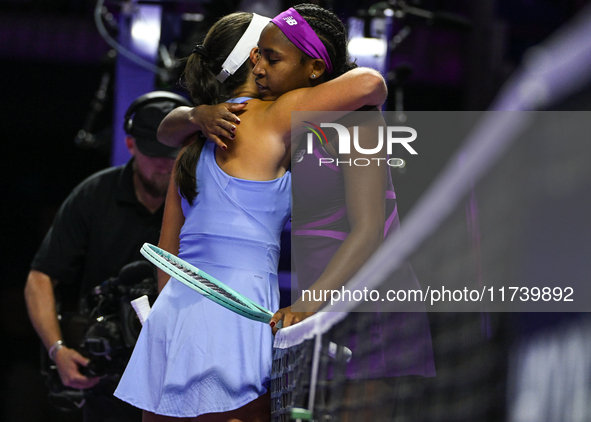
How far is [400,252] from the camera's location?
104 centimetres

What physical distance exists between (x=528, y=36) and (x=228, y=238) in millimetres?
6832

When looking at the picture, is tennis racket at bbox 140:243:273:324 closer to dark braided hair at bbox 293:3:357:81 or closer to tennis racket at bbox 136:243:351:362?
tennis racket at bbox 136:243:351:362

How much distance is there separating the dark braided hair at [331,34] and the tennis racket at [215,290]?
1.64 feet

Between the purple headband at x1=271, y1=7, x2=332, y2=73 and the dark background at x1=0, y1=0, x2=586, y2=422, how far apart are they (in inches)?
175

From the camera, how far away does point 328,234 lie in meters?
1.31

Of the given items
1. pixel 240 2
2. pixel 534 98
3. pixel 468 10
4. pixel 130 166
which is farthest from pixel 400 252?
pixel 468 10

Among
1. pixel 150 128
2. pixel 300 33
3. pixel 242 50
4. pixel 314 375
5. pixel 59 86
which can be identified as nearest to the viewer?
pixel 314 375

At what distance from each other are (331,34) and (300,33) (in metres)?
0.10

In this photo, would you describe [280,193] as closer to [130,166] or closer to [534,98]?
[534,98]

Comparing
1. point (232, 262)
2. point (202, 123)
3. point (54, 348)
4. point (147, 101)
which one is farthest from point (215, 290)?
point (147, 101)

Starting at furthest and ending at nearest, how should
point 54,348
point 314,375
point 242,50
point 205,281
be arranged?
point 54,348 < point 242,50 < point 205,281 < point 314,375

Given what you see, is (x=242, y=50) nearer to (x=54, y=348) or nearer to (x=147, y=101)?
(x=147, y=101)

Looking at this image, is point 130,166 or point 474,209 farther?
point 130,166

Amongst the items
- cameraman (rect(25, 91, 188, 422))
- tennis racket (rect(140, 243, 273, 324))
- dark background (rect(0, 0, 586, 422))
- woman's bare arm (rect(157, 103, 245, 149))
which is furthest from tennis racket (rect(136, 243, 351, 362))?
dark background (rect(0, 0, 586, 422))
